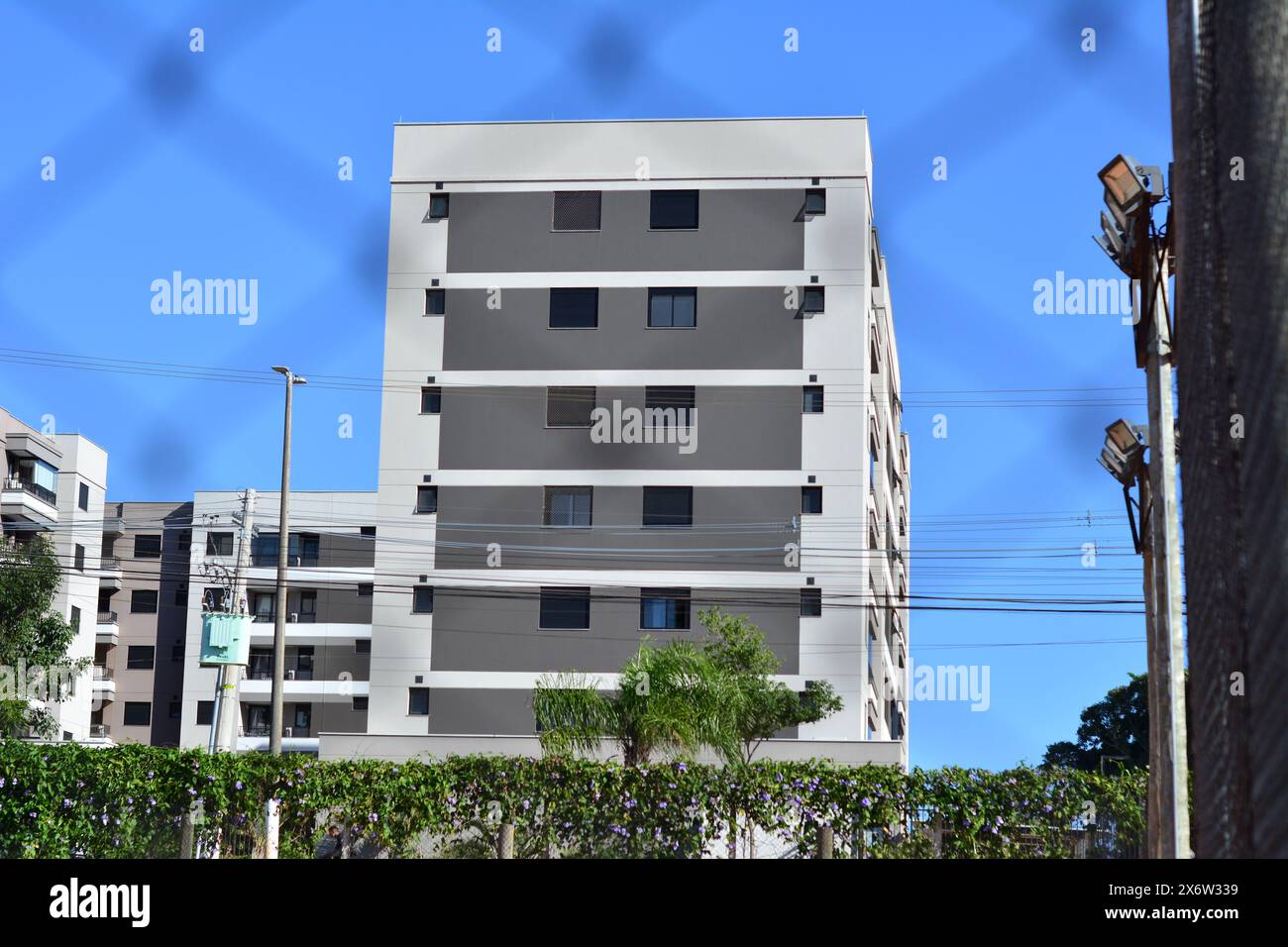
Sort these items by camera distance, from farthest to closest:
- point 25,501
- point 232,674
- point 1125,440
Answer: point 25,501 → point 232,674 → point 1125,440

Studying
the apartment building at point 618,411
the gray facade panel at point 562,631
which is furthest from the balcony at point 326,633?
the gray facade panel at point 562,631

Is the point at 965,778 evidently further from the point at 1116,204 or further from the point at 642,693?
the point at 1116,204

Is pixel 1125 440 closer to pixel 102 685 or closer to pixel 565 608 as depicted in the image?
pixel 565 608

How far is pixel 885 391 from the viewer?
5744cm

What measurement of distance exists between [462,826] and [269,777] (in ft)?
8.87

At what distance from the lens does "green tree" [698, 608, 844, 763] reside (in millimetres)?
37781

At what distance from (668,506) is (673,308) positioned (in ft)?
21.0

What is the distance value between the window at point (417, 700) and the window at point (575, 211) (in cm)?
1550

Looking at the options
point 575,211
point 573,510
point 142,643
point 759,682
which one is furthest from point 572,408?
point 142,643

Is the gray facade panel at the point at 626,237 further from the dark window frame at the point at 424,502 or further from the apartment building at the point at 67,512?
the apartment building at the point at 67,512

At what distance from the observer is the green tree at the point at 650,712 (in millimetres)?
25172

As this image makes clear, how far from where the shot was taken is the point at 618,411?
47.3 m

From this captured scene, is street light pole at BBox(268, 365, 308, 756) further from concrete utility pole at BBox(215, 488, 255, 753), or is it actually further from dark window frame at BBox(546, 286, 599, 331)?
dark window frame at BBox(546, 286, 599, 331)

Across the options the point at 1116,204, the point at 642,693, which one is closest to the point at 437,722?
the point at 642,693
